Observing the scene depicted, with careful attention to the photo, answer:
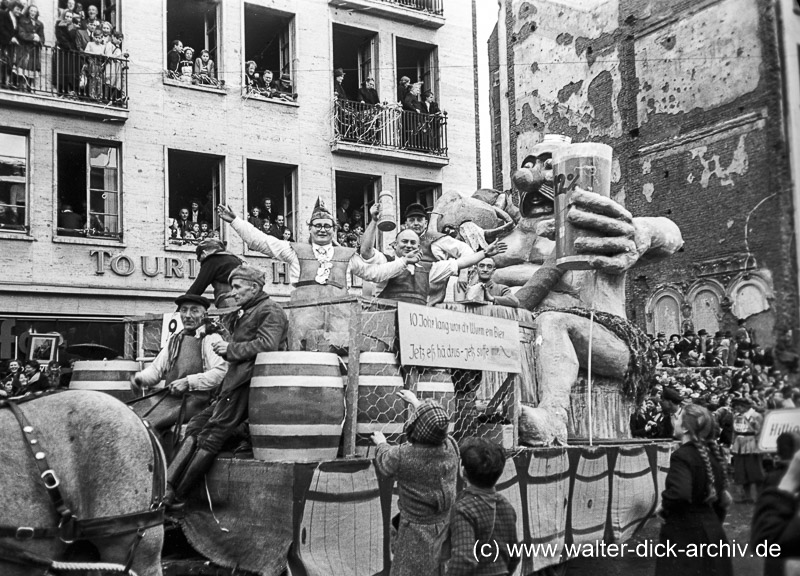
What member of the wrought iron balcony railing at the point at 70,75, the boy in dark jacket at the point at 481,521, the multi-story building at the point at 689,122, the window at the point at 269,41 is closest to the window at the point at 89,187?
the wrought iron balcony railing at the point at 70,75

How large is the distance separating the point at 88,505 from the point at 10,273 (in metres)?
11.3

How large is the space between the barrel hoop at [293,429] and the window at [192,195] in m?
10.8

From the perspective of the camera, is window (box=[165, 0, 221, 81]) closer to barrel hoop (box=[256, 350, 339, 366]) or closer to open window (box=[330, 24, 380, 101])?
open window (box=[330, 24, 380, 101])

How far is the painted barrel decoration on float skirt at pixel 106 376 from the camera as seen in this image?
20.2 feet

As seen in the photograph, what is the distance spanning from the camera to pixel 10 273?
13.8m

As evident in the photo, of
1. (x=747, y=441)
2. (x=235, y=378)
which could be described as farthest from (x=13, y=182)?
(x=747, y=441)

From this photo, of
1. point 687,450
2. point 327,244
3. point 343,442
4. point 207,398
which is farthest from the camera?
point 327,244

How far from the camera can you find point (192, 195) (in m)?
15.8

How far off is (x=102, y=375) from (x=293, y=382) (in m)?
2.18

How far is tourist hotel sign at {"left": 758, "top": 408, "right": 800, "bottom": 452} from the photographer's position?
5.15ft

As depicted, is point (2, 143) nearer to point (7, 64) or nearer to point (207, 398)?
point (7, 64)

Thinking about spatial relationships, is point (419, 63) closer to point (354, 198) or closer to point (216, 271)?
point (354, 198)

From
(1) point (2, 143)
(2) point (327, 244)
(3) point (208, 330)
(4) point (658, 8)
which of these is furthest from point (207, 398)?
(1) point (2, 143)

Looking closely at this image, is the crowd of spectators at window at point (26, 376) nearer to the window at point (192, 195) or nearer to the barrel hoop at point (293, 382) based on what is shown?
the window at point (192, 195)
